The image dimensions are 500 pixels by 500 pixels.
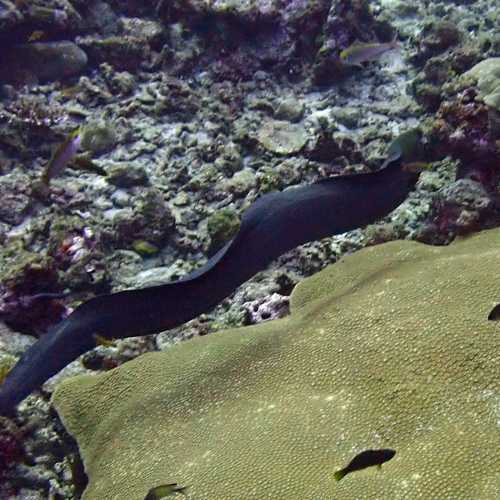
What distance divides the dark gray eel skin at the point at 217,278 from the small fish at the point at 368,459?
154cm

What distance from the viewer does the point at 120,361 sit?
393 cm

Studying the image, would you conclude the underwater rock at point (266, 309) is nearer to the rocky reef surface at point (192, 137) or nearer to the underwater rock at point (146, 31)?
the rocky reef surface at point (192, 137)

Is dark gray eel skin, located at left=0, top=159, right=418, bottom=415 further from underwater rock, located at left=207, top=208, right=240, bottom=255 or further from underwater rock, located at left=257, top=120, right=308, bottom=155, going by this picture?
underwater rock, located at left=257, top=120, right=308, bottom=155

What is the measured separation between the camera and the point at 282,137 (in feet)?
20.0

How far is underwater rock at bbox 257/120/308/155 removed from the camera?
231 inches

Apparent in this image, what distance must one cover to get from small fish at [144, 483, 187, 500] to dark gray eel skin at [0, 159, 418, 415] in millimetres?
1185

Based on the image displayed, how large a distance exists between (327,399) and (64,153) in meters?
3.11

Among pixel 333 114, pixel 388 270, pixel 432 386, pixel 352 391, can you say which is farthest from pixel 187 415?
pixel 333 114

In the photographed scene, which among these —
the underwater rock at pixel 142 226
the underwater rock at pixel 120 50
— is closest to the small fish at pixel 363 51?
the underwater rock at pixel 142 226

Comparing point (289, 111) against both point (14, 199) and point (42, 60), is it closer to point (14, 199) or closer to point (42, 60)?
point (14, 199)

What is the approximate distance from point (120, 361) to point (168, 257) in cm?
140

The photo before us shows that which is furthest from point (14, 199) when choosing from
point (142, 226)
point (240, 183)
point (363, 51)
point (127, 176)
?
point (363, 51)

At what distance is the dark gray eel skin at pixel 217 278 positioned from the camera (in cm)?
332

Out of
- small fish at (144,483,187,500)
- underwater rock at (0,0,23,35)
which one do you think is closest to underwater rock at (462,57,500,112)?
small fish at (144,483,187,500)
